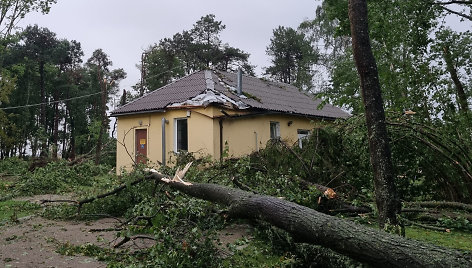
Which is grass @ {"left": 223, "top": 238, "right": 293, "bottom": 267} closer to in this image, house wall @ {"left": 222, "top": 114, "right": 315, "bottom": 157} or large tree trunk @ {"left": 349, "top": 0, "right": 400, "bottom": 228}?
large tree trunk @ {"left": 349, "top": 0, "right": 400, "bottom": 228}

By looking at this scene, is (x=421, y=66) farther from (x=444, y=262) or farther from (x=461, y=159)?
(x=444, y=262)

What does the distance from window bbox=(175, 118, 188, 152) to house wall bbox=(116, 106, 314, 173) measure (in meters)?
0.15

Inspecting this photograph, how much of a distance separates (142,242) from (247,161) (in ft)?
9.37

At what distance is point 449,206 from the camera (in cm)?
614

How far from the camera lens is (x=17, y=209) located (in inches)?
316

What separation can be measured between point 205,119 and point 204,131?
1.37 feet

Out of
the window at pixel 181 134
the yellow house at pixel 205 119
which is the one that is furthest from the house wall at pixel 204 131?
the window at pixel 181 134

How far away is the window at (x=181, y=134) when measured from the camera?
14.3 m

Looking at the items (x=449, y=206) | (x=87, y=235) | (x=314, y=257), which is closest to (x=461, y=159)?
(x=449, y=206)

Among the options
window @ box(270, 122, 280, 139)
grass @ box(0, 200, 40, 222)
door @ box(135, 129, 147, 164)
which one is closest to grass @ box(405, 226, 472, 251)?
grass @ box(0, 200, 40, 222)

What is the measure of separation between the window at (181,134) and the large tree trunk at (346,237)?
9817 mm

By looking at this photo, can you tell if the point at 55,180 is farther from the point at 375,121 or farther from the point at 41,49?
the point at 41,49

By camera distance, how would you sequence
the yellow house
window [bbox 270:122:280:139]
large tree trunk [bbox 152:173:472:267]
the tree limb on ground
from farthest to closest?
window [bbox 270:122:280:139] → the yellow house → the tree limb on ground → large tree trunk [bbox 152:173:472:267]

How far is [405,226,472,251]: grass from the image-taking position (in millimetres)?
4781
